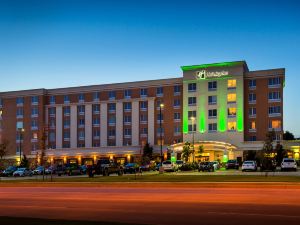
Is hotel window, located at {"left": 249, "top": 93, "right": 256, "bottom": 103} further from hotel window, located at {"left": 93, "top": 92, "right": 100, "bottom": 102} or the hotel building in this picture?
hotel window, located at {"left": 93, "top": 92, "right": 100, "bottom": 102}

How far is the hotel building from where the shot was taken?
97062 millimetres

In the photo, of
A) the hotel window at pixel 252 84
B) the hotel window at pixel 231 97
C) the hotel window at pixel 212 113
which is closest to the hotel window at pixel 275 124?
the hotel window at pixel 252 84

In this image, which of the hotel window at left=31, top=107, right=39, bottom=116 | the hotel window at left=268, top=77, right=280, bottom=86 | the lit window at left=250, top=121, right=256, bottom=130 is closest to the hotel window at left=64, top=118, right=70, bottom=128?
the hotel window at left=31, top=107, right=39, bottom=116

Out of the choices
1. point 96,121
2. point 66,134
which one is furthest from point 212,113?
point 66,134

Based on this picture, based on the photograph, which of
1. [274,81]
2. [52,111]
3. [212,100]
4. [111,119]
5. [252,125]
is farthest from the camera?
[52,111]

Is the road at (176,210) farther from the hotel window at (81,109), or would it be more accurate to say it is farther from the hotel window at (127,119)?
the hotel window at (81,109)

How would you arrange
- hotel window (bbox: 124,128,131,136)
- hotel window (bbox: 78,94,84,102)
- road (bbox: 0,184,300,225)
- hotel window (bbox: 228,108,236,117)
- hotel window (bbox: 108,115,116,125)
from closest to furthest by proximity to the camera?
road (bbox: 0,184,300,225)
hotel window (bbox: 228,108,236,117)
hotel window (bbox: 124,128,131,136)
hotel window (bbox: 108,115,116,125)
hotel window (bbox: 78,94,84,102)

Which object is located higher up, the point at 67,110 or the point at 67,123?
the point at 67,110

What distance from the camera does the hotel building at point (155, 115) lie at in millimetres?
97062

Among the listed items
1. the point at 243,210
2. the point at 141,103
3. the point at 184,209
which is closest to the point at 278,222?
the point at 243,210

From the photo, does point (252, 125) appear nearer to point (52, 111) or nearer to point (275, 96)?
point (275, 96)

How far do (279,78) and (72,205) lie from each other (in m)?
82.2

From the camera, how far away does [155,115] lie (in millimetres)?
106812

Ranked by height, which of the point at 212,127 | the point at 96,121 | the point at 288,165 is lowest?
the point at 288,165
